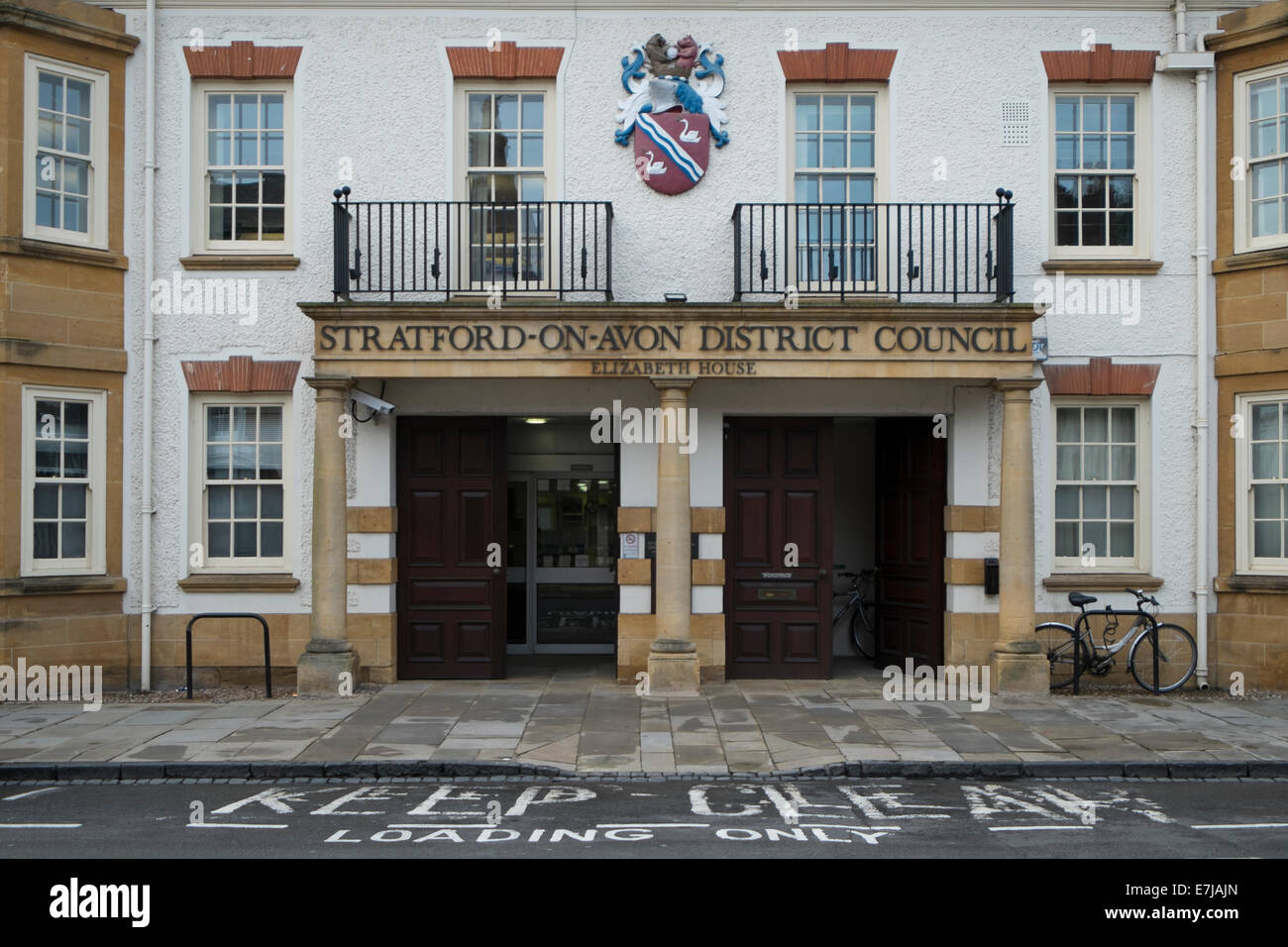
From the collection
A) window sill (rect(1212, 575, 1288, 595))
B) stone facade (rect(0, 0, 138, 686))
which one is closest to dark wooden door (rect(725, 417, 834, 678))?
window sill (rect(1212, 575, 1288, 595))

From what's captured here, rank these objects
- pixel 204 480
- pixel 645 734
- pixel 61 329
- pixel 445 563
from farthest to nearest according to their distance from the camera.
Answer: pixel 445 563 < pixel 204 480 < pixel 61 329 < pixel 645 734

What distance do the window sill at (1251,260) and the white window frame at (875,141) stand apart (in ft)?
11.9

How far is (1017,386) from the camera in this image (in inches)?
485

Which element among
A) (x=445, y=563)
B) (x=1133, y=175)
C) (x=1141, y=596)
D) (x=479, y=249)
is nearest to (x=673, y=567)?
(x=445, y=563)

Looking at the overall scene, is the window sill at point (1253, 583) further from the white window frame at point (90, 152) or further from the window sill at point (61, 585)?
the white window frame at point (90, 152)

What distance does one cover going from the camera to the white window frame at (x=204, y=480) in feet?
42.8

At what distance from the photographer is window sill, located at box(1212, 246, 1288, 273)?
494 inches

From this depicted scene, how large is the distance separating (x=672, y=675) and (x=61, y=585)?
639 centimetres

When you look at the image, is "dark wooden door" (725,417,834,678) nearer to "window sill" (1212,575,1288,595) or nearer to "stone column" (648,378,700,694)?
"stone column" (648,378,700,694)

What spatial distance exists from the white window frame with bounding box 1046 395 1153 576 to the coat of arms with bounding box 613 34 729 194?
15.5 feet

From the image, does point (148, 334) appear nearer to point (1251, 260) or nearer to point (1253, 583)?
point (1251, 260)

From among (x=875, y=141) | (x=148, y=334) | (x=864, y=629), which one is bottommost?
(x=864, y=629)

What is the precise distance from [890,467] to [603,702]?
4680 mm
